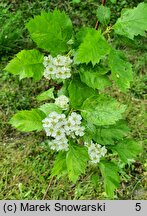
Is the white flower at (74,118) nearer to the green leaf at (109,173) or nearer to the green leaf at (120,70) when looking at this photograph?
the green leaf at (120,70)

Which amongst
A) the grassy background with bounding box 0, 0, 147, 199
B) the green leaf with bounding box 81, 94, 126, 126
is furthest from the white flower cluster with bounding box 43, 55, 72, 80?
the grassy background with bounding box 0, 0, 147, 199

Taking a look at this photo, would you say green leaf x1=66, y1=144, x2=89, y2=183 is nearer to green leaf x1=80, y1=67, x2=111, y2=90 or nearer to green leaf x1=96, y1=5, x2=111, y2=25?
green leaf x1=80, y1=67, x2=111, y2=90

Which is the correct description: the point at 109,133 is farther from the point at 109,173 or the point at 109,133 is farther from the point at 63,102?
the point at 63,102

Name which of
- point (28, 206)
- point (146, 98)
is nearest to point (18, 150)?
point (28, 206)

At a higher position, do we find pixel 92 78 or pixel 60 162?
pixel 92 78

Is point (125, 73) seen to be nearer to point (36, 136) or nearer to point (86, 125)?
point (86, 125)

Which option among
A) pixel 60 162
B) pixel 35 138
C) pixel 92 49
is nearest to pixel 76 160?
pixel 60 162

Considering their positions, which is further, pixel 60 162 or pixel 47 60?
pixel 60 162
